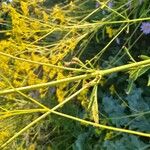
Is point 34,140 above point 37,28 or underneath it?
underneath

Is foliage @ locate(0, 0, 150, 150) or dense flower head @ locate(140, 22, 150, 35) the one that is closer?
foliage @ locate(0, 0, 150, 150)

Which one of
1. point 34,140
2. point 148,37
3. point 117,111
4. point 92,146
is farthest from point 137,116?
point 34,140

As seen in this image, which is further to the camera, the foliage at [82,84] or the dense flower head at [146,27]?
the dense flower head at [146,27]

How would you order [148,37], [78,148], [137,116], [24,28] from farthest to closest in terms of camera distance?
[148,37]
[78,148]
[137,116]
[24,28]

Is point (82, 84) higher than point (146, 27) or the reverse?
the reverse

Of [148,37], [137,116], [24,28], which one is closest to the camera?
[24,28]

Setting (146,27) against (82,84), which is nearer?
(82,84)

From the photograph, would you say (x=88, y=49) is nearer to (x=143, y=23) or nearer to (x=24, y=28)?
(x=143, y=23)

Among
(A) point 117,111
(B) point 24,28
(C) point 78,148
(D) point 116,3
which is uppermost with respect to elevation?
(D) point 116,3

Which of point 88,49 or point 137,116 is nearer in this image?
point 137,116

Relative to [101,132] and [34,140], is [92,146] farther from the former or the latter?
[34,140]
